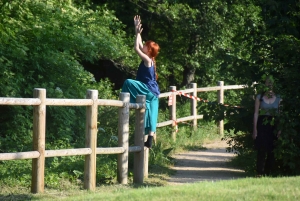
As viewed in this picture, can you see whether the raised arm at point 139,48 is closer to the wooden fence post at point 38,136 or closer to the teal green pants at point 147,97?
the teal green pants at point 147,97

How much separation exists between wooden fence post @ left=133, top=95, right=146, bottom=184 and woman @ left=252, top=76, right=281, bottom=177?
6.38 ft

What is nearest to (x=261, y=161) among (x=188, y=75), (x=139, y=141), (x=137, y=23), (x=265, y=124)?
(x=265, y=124)

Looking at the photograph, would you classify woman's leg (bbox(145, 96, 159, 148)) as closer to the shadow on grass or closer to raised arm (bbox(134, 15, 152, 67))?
raised arm (bbox(134, 15, 152, 67))

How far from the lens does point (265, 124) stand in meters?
12.5

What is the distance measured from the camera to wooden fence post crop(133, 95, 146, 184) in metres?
12.1

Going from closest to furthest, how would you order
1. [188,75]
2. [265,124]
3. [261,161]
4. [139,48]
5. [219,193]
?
[219,193] < [139,48] < [265,124] < [261,161] < [188,75]

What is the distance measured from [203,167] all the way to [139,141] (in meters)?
3.41

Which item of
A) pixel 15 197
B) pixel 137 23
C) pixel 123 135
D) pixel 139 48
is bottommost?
pixel 15 197

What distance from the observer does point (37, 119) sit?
1034 cm

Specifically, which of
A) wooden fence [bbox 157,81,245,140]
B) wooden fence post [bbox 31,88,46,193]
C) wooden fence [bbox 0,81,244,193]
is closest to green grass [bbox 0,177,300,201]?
wooden fence post [bbox 31,88,46,193]

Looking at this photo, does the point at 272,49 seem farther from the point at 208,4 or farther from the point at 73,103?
the point at 208,4

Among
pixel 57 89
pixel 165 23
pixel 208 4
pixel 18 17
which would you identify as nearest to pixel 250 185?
pixel 57 89

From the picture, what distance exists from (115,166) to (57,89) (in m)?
2.42

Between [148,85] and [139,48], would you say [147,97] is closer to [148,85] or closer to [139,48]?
[148,85]
